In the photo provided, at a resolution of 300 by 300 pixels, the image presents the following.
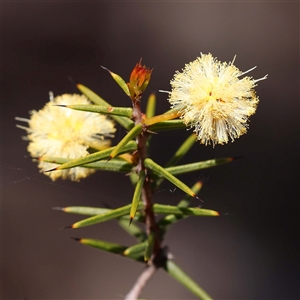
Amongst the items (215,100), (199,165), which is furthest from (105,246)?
(215,100)

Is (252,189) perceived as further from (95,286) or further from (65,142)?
(65,142)

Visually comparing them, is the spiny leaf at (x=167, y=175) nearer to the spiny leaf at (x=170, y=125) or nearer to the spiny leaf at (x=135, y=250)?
the spiny leaf at (x=170, y=125)

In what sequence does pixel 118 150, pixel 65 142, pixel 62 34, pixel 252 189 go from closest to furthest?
pixel 118 150
pixel 65 142
pixel 252 189
pixel 62 34

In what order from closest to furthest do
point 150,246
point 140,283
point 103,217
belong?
point 103,217 → point 150,246 → point 140,283

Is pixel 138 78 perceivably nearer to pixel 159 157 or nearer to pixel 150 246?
pixel 150 246

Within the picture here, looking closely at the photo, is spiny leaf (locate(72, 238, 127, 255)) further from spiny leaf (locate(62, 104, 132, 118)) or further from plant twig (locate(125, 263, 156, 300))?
spiny leaf (locate(62, 104, 132, 118))

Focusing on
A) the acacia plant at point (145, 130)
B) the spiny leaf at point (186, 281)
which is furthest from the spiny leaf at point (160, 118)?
the spiny leaf at point (186, 281)

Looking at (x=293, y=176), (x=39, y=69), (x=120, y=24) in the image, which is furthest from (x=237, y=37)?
(x=39, y=69)
